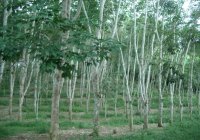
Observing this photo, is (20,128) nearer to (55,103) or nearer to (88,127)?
(88,127)

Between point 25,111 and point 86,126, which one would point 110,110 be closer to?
point 25,111

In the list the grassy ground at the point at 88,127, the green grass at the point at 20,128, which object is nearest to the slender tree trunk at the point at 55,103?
the grassy ground at the point at 88,127

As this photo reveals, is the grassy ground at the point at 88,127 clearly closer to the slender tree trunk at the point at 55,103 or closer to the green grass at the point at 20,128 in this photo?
the green grass at the point at 20,128

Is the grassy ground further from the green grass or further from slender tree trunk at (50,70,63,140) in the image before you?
slender tree trunk at (50,70,63,140)

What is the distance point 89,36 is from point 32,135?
882 cm

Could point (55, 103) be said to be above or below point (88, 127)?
above

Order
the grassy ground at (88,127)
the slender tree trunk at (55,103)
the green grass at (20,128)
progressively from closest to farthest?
the slender tree trunk at (55,103), the grassy ground at (88,127), the green grass at (20,128)

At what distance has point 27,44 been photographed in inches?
288

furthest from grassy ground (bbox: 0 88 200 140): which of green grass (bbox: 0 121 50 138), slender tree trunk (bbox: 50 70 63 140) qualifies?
slender tree trunk (bbox: 50 70 63 140)

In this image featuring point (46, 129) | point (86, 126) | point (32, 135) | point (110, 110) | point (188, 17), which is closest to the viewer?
point (32, 135)

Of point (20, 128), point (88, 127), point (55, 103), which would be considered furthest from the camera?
point (88, 127)

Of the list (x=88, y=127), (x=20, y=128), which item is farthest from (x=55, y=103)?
(x=88, y=127)

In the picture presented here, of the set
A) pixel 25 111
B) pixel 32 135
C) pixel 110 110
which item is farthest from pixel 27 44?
pixel 110 110

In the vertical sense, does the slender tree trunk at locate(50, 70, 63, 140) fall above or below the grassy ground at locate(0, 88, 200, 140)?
above
